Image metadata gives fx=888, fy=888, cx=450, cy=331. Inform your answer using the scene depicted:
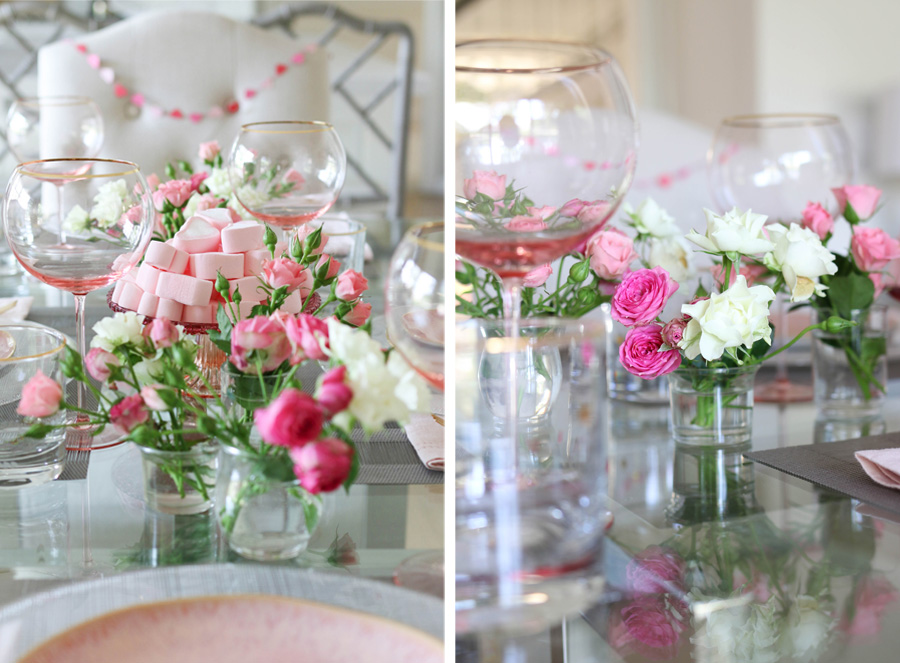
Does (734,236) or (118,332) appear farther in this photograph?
(734,236)

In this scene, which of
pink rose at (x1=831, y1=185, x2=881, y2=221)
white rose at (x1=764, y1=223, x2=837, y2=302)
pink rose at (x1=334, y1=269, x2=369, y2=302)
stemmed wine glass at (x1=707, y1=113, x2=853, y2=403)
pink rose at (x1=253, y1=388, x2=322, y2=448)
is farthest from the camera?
stemmed wine glass at (x1=707, y1=113, x2=853, y2=403)

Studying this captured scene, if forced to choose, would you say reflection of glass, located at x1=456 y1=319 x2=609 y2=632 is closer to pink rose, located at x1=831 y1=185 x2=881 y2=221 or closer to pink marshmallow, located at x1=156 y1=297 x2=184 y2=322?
pink marshmallow, located at x1=156 y1=297 x2=184 y2=322

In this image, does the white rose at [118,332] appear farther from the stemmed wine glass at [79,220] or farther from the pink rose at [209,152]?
the pink rose at [209,152]

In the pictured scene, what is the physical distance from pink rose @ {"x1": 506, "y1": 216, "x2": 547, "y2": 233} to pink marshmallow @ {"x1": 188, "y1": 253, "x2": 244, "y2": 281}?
17 cm

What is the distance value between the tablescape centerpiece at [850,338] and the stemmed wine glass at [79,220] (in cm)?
40

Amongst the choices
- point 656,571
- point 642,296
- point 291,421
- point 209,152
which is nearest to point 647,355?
point 642,296

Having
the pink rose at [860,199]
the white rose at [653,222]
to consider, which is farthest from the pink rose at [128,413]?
the pink rose at [860,199]

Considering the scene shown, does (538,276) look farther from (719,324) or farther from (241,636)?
(241,636)

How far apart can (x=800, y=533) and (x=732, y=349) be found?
0.37 ft

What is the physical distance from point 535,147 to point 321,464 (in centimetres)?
12

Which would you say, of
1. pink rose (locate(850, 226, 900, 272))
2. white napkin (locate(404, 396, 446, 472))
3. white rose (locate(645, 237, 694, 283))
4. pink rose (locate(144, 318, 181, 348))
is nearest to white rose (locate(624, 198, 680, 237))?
white rose (locate(645, 237, 694, 283))

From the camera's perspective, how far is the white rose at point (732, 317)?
431 millimetres

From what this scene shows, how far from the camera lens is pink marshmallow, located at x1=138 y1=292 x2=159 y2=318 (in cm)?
41

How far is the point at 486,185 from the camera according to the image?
299mm
